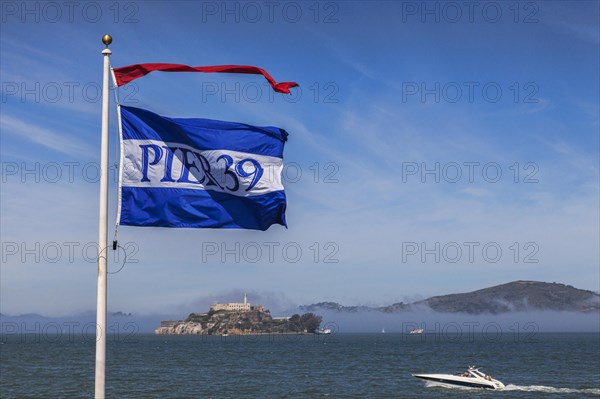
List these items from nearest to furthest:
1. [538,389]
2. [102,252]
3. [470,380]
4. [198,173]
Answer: [102,252]
[198,173]
[470,380]
[538,389]

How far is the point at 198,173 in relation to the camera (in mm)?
16484

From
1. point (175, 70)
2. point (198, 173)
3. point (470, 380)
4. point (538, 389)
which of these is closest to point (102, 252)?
point (198, 173)

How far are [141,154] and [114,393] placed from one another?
55.6 m

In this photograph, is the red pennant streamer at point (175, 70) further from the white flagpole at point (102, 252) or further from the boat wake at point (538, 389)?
the boat wake at point (538, 389)

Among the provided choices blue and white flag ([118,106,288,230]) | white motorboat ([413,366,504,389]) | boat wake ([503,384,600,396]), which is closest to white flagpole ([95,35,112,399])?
blue and white flag ([118,106,288,230])

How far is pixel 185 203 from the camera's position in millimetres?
16375

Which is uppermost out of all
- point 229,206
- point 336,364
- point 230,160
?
point 230,160

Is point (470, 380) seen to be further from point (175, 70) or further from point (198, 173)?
point (175, 70)

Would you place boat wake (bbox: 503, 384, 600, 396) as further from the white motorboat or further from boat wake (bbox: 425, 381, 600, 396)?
the white motorboat

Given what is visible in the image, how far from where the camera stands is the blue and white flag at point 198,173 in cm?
Answer: 1592

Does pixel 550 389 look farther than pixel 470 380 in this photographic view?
Yes

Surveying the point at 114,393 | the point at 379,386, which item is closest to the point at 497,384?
the point at 379,386

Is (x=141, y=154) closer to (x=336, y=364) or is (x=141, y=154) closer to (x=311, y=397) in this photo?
(x=311, y=397)

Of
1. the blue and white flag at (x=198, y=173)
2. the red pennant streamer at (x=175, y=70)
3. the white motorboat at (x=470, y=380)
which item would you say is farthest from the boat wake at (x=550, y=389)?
the red pennant streamer at (x=175, y=70)
